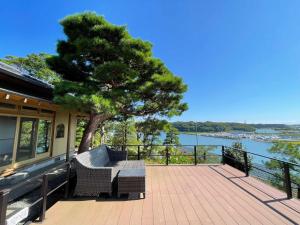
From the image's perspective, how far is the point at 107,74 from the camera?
529cm

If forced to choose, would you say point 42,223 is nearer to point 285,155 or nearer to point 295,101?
point 285,155

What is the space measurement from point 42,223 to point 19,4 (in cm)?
1013

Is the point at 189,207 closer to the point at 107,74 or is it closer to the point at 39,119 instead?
the point at 107,74

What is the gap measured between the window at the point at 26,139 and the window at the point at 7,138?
268 millimetres

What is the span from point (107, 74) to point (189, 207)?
12.7 feet

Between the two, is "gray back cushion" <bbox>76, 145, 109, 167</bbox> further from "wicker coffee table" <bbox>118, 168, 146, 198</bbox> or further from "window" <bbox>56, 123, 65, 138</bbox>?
"window" <bbox>56, 123, 65, 138</bbox>

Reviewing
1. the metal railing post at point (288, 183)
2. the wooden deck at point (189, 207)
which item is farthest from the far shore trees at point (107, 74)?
the metal railing post at point (288, 183)

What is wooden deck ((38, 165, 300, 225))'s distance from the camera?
2705 mm

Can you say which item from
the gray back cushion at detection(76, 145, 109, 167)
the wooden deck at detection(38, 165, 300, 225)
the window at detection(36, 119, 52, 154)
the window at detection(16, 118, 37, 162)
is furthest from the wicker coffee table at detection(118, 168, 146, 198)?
the window at detection(36, 119, 52, 154)

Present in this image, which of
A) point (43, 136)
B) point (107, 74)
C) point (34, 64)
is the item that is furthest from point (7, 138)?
point (34, 64)

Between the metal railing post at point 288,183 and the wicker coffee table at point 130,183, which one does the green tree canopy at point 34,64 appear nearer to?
the wicker coffee table at point 130,183

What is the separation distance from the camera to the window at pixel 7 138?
4.60m

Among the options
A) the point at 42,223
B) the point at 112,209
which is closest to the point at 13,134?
the point at 42,223

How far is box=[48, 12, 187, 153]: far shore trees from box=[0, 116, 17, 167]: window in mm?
1370
